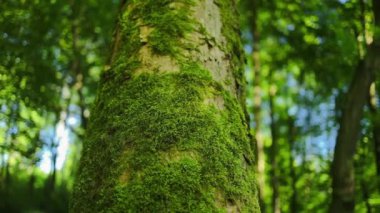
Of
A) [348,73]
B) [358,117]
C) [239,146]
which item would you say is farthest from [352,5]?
[239,146]

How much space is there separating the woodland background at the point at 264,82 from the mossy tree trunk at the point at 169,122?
2.78m

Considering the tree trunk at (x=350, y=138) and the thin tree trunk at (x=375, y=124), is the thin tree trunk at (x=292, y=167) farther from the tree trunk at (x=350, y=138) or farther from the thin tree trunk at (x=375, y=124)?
the tree trunk at (x=350, y=138)

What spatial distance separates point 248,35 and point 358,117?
9.42 m

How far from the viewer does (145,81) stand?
167cm

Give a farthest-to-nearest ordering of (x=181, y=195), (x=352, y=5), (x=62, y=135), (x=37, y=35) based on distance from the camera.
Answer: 1. (x=62, y=135)
2. (x=37, y=35)
3. (x=352, y=5)
4. (x=181, y=195)

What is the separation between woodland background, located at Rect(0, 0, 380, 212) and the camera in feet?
19.8

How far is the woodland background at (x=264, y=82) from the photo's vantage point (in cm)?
603

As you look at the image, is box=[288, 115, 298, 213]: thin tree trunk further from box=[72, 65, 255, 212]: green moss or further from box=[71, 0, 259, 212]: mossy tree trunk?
box=[72, 65, 255, 212]: green moss

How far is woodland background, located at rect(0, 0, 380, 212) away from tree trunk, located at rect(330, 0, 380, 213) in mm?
445

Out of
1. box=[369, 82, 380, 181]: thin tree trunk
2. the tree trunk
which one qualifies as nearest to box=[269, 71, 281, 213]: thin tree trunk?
box=[369, 82, 380, 181]: thin tree trunk

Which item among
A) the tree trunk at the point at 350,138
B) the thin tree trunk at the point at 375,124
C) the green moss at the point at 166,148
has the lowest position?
the green moss at the point at 166,148

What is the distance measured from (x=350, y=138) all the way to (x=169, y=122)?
3554 mm

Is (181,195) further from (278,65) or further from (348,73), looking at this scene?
(278,65)

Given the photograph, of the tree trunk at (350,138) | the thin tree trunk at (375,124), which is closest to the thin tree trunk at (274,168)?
the thin tree trunk at (375,124)
